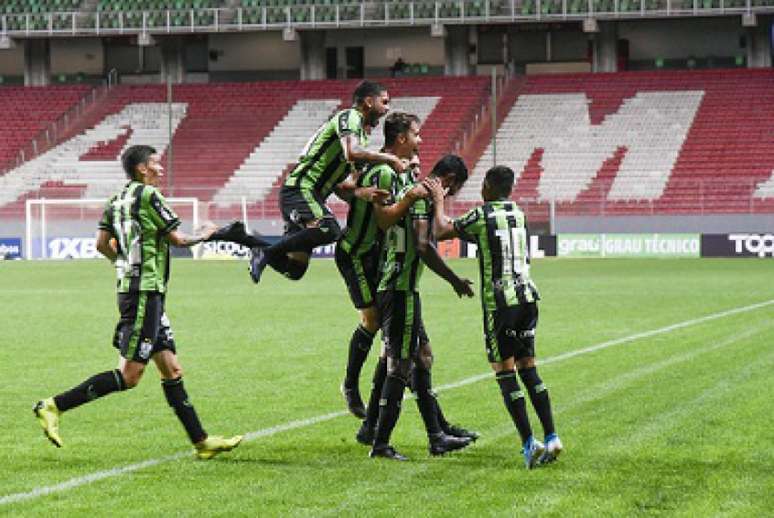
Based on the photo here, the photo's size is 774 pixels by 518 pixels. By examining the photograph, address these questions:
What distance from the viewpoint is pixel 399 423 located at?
1184 centimetres

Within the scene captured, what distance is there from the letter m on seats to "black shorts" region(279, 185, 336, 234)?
4192 centimetres

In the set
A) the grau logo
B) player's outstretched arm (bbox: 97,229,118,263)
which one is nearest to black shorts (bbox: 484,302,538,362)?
player's outstretched arm (bbox: 97,229,118,263)

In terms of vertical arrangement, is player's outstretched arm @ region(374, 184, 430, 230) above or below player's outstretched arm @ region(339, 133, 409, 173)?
below

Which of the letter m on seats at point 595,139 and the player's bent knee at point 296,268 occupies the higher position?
the letter m on seats at point 595,139

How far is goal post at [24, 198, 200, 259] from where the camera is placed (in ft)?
175

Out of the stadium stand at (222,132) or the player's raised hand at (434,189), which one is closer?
the player's raised hand at (434,189)

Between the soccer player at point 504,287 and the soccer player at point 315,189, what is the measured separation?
1.01m

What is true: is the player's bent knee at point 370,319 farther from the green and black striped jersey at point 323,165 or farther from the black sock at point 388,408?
the black sock at point 388,408

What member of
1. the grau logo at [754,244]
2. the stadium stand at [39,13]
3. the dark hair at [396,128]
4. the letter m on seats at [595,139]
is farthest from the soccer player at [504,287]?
the stadium stand at [39,13]

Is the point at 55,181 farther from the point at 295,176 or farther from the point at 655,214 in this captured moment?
the point at 295,176

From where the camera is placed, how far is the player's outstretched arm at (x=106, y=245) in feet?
32.7

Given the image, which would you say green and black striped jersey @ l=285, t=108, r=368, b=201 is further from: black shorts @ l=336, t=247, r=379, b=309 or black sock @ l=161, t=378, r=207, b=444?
black sock @ l=161, t=378, r=207, b=444

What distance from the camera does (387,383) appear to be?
1006 cm

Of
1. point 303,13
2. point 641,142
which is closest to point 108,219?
point 641,142
